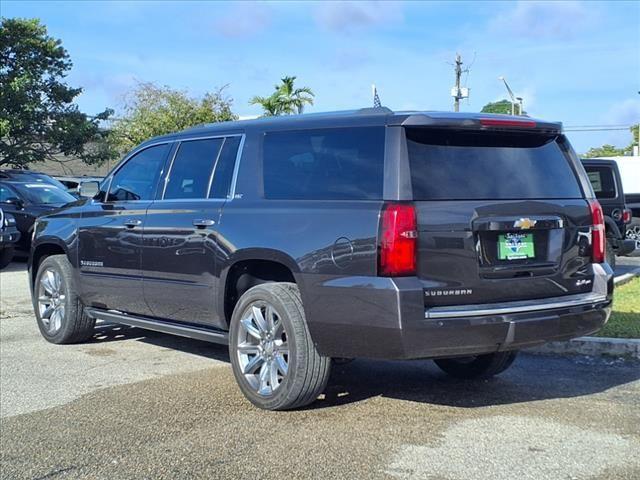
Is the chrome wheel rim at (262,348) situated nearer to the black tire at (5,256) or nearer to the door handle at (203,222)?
the door handle at (203,222)

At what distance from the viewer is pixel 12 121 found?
2230cm

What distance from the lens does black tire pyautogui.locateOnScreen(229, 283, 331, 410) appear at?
489 cm

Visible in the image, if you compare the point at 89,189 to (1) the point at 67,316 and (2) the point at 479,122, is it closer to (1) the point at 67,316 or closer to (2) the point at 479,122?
(1) the point at 67,316

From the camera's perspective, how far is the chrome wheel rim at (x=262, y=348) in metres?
5.09

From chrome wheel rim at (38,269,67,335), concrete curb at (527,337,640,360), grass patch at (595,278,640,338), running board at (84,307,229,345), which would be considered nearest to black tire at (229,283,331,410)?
running board at (84,307,229,345)

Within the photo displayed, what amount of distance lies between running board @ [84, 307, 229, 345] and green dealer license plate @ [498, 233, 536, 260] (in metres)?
2.12

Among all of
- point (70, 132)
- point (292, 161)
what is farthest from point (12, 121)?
point (292, 161)

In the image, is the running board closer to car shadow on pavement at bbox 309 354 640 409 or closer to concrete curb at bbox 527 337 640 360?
car shadow on pavement at bbox 309 354 640 409

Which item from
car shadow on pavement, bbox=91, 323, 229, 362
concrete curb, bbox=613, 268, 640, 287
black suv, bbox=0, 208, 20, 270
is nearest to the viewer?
car shadow on pavement, bbox=91, 323, 229, 362

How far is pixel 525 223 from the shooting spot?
4730 mm

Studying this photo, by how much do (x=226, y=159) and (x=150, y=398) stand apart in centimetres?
188

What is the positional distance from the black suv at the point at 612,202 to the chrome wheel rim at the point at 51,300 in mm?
8725

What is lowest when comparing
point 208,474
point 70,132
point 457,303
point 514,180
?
point 208,474

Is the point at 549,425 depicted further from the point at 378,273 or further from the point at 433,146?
the point at 433,146
